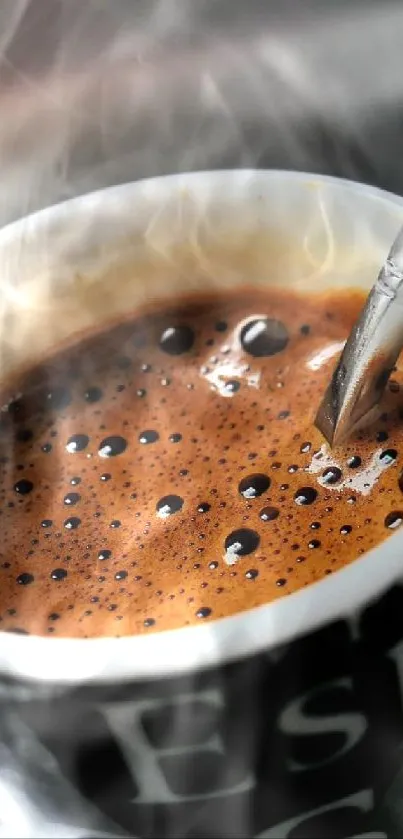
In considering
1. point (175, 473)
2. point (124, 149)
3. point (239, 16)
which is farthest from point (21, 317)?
point (239, 16)

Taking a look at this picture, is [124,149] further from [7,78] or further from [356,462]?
[356,462]

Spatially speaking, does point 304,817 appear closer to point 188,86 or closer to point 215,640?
point 215,640

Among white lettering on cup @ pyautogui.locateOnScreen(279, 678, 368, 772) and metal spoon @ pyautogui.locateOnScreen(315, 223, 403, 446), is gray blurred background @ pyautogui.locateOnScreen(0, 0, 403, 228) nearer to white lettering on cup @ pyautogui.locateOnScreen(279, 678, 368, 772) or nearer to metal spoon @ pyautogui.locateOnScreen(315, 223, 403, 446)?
metal spoon @ pyautogui.locateOnScreen(315, 223, 403, 446)

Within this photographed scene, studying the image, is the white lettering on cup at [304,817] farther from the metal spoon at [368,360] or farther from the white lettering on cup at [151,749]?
the metal spoon at [368,360]

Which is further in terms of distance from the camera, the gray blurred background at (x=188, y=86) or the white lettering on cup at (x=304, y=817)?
the gray blurred background at (x=188, y=86)

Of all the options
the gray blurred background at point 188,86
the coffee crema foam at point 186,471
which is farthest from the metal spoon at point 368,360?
the gray blurred background at point 188,86
